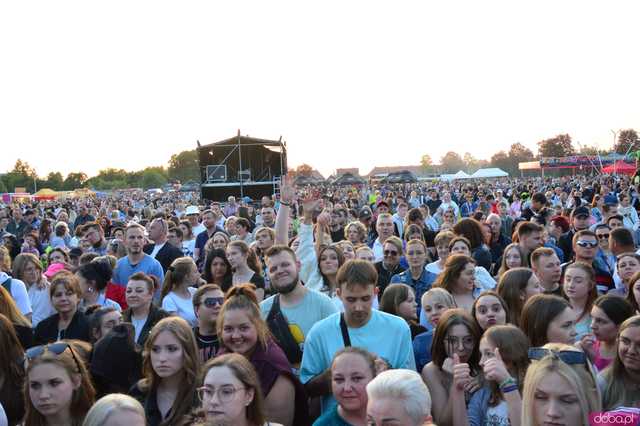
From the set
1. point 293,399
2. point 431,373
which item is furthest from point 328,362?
point 431,373

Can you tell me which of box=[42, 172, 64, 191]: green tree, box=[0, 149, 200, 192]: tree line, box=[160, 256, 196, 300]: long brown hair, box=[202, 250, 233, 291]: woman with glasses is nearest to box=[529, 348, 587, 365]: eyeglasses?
box=[160, 256, 196, 300]: long brown hair

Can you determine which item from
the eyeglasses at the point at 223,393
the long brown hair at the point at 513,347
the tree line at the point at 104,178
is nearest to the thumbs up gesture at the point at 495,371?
the long brown hair at the point at 513,347

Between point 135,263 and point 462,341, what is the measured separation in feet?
14.8

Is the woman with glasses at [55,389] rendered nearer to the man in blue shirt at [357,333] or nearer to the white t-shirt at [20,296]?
the man in blue shirt at [357,333]

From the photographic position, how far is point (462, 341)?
419cm

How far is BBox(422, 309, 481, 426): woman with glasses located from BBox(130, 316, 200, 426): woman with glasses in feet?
4.65

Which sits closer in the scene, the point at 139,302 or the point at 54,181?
the point at 139,302

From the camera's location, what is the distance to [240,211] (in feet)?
47.7

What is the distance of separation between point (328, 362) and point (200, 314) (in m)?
1.22

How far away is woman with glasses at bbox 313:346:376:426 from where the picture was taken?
339 centimetres

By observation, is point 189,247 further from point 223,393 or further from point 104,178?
point 104,178

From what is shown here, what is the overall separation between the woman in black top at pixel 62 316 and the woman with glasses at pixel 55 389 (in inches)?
62.2

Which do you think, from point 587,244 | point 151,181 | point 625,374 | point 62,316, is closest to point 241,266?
point 62,316

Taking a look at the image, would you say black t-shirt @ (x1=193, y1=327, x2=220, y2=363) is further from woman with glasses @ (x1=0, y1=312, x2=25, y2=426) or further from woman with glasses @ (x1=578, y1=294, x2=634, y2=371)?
woman with glasses @ (x1=578, y1=294, x2=634, y2=371)
